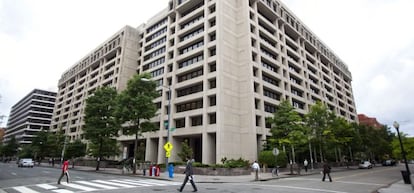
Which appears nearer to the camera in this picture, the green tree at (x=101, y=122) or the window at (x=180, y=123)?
the green tree at (x=101, y=122)

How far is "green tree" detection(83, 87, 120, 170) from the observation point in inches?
1364

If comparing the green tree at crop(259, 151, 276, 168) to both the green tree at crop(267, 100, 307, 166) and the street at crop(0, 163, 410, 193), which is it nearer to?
the green tree at crop(267, 100, 307, 166)

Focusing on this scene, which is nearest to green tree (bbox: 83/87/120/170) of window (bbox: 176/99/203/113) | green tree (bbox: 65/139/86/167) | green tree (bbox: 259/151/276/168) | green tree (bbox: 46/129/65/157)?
window (bbox: 176/99/203/113)

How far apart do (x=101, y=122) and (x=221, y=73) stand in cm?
1906

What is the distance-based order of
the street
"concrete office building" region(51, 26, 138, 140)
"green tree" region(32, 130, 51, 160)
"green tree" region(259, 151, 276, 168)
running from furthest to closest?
"green tree" region(32, 130, 51, 160)
"concrete office building" region(51, 26, 138, 140)
"green tree" region(259, 151, 276, 168)
the street

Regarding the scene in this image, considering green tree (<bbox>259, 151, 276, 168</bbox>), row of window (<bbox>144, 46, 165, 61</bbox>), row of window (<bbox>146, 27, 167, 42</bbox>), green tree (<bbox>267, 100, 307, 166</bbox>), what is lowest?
green tree (<bbox>259, 151, 276, 168</bbox>)

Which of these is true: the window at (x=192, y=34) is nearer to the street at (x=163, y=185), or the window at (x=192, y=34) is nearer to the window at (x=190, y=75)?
the window at (x=190, y=75)

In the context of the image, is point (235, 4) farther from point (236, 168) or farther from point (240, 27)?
point (236, 168)

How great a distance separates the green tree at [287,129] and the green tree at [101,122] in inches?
863

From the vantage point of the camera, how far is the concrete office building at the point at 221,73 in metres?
35.3

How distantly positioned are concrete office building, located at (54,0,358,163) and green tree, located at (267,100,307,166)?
4618mm

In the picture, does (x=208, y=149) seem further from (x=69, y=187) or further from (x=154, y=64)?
(x=154, y=64)

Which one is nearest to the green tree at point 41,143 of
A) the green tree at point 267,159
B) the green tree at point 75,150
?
the green tree at point 75,150

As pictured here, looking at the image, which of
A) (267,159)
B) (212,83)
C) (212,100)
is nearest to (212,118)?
(212,100)
